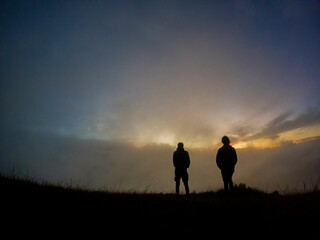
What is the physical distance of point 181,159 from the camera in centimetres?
1093

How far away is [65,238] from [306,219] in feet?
18.2

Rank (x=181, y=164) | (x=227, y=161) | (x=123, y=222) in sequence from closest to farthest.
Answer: (x=123, y=222) < (x=227, y=161) < (x=181, y=164)

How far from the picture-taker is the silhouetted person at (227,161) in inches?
368

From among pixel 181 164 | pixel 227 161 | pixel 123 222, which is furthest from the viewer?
pixel 181 164

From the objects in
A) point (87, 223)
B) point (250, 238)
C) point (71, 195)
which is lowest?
point (250, 238)

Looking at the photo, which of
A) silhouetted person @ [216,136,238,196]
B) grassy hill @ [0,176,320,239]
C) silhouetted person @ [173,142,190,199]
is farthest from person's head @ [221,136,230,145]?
grassy hill @ [0,176,320,239]

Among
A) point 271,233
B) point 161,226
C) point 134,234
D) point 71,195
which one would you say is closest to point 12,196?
point 71,195

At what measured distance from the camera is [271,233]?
4.25m

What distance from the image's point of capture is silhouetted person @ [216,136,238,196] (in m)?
9.35

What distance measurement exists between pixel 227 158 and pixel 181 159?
8.18ft

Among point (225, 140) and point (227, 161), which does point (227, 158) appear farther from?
point (225, 140)

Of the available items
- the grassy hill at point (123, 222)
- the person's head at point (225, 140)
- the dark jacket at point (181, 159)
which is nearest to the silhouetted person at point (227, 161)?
the person's head at point (225, 140)

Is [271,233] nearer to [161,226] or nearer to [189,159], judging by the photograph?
[161,226]

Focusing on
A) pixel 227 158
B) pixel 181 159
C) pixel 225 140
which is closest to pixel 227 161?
pixel 227 158
